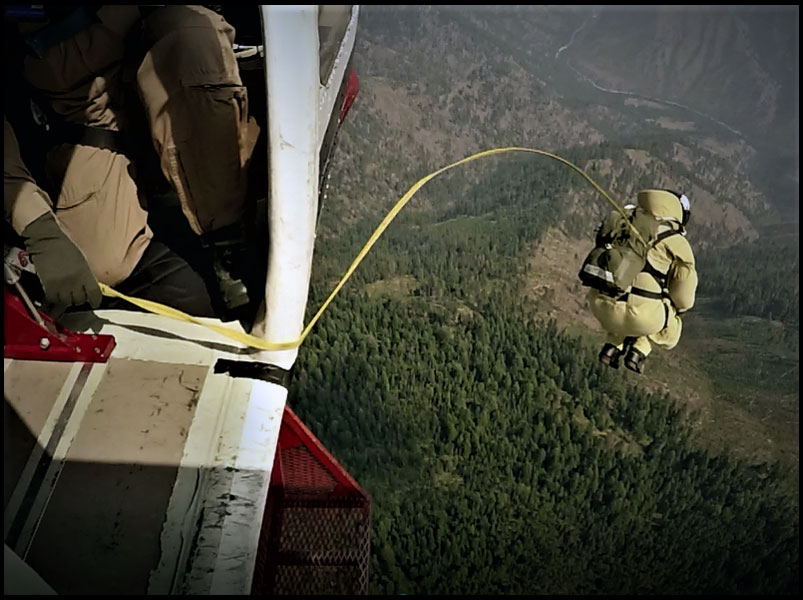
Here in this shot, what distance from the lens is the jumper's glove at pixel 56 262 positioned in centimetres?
204

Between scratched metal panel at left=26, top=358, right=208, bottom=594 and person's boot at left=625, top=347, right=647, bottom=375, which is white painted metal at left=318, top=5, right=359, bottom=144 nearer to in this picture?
scratched metal panel at left=26, top=358, right=208, bottom=594

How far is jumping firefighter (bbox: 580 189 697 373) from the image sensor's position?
247 centimetres

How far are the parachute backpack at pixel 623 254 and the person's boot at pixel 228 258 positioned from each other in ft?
3.99

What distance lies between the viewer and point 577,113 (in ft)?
23.4

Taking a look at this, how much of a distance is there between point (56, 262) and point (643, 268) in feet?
6.28

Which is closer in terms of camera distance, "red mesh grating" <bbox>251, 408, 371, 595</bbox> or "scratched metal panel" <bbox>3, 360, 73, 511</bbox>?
"scratched metal panel" <bbox>3, 360, 73, 511</bbox>

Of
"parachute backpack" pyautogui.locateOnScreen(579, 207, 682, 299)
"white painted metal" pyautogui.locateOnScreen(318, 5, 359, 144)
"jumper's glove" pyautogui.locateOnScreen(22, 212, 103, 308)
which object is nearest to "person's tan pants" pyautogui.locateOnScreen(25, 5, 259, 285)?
"white painted metal" pyautogui.locateOnScreen(318, 5, 359, 144)

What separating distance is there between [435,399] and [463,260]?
1.38 meters

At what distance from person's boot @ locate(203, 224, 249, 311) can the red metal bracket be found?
1.74 ft

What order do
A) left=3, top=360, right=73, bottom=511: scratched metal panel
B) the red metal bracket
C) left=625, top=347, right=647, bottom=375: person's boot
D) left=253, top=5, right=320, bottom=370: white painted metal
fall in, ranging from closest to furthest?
left=253, top=5, right=320, bottom=370: white painted metal, left=3, top=360, right=73, bottom=511: scratched metal panel, the red metal bracket, left=625, top=347, right=647, bottom=375: person's boot

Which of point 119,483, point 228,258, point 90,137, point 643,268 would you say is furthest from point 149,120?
point 643,268

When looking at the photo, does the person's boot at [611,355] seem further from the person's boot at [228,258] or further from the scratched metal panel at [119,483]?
the scratched metal panel at [119,483]

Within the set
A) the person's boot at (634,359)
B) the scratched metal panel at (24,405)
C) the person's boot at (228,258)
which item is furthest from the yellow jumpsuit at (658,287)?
the scratched metal panel at (24,405)

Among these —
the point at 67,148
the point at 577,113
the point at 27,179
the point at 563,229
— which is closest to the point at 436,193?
the point at 563,229
